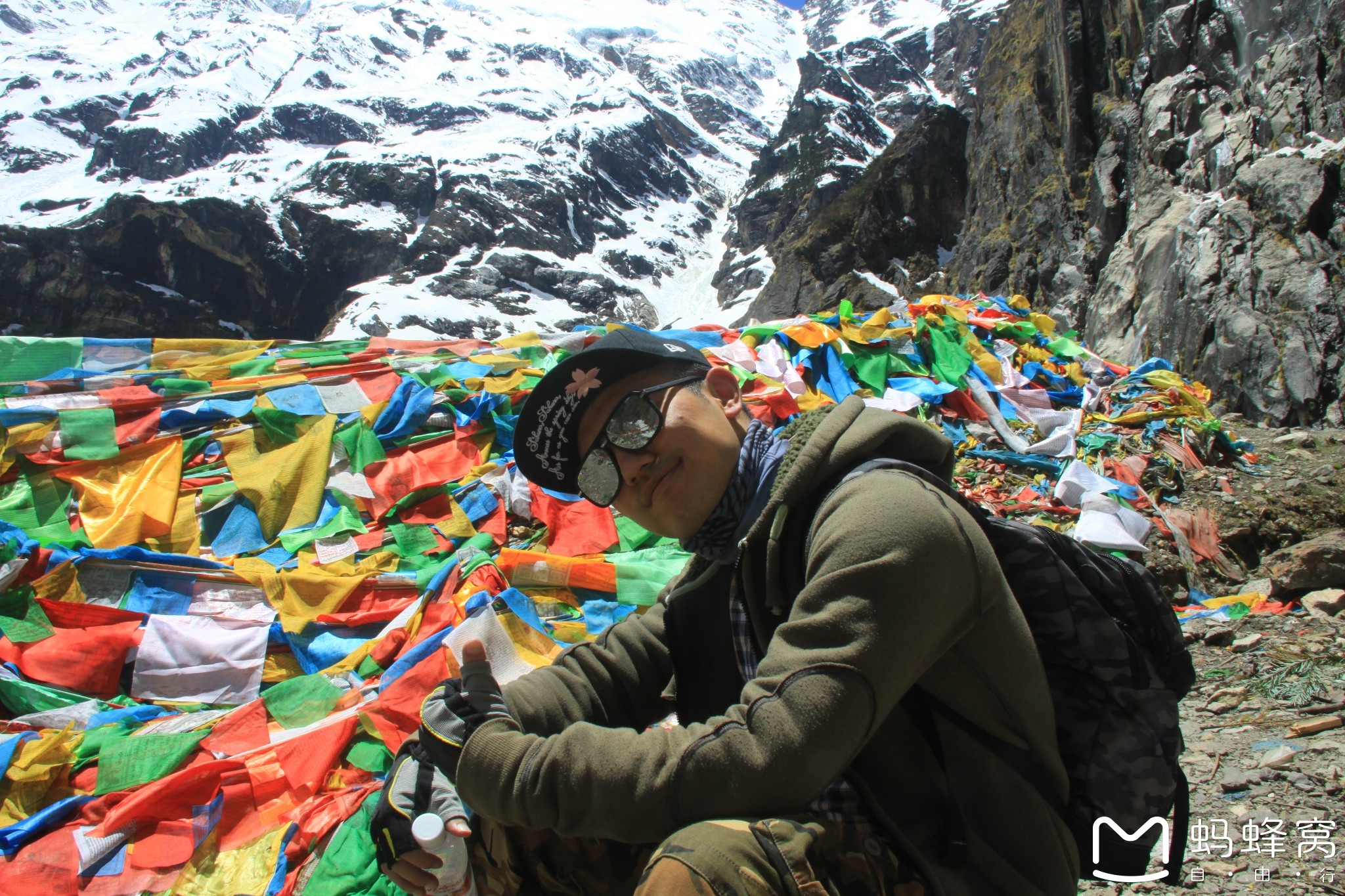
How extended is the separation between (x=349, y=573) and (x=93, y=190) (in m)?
127

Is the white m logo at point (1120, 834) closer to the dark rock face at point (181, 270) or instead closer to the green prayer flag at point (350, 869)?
the green prayer flag at point (350, 869)

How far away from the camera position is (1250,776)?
2.19 metres

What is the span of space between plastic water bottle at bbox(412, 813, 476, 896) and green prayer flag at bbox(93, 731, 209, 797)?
1616 mm

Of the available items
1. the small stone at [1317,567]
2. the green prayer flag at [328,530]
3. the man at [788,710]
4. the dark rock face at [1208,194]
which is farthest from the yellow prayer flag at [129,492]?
the dark rock face at [1208,194]

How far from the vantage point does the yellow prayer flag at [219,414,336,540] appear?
426 cm

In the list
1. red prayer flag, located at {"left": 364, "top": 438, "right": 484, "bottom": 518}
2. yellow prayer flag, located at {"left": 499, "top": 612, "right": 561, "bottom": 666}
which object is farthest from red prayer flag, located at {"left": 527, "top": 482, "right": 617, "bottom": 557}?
yellow prayer flag, located at {"left": 499, "top": 612, "right": 561, "bottom": 666}

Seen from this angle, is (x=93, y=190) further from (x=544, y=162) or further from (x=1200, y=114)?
(x=1200, y=114)

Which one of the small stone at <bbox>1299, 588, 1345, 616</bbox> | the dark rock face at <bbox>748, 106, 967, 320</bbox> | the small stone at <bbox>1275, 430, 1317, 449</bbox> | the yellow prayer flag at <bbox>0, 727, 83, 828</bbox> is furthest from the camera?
the dark rock face at <bbox>748, 106, 967, 320</bbox>

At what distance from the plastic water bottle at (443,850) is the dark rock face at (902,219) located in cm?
5382

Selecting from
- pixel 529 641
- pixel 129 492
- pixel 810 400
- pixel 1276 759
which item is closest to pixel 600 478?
pixel 529 641

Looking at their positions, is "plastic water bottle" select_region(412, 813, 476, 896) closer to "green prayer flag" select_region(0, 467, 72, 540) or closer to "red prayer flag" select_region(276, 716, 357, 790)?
"red prayer flag" select_region(276, 716, 357, 790)

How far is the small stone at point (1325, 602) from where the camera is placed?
3.38 m

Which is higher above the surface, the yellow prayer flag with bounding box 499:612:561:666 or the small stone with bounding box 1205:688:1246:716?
the small stone with bounding box 1205:688:1246:716

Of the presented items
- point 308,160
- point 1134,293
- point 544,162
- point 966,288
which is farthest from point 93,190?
point 1134,293
